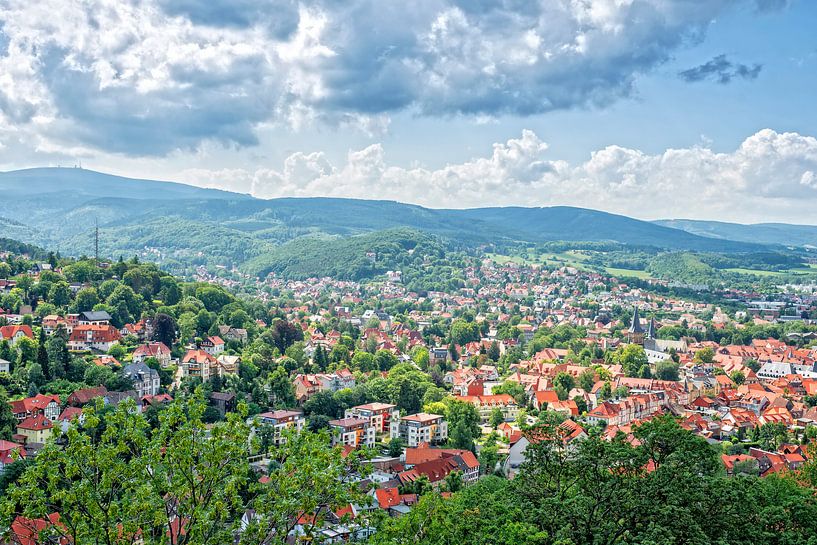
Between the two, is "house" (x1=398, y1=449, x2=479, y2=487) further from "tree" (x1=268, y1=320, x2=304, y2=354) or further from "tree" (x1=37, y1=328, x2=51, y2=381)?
"tree" (x1=268, y1=320, x2=304, y2=354)

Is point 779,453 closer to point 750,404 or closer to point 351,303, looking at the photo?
point 750,404

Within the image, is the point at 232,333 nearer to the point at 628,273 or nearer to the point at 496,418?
the point at 496,418

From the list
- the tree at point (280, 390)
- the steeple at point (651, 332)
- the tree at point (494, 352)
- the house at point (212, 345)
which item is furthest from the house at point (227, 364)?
the steeple at point (651, 332)

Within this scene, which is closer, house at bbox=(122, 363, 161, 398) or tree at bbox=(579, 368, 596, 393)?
house at bbox=(122, 363, 161, 398)

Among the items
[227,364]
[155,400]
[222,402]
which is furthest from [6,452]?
[227,364]

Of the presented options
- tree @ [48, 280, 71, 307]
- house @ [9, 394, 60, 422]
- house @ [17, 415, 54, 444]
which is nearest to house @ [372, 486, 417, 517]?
house @ [17, 415, 54, 444]

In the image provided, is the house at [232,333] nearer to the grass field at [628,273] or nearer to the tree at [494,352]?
the tree at [494,352]
